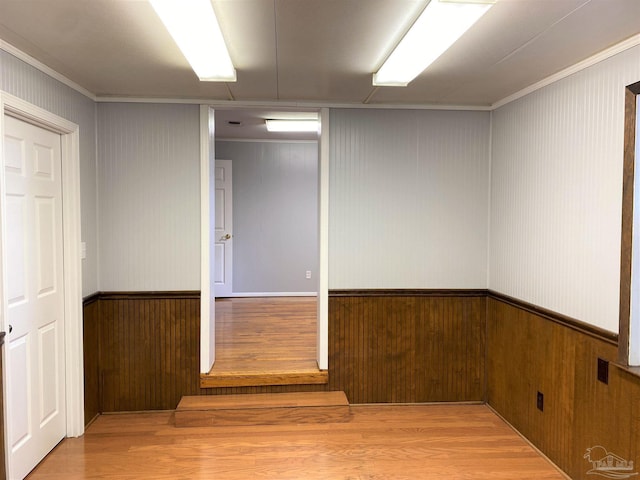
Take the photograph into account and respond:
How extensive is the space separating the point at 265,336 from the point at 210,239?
1.46 meters

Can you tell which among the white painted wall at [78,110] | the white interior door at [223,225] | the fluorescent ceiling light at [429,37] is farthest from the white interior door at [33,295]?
the white interior door at [223,225]

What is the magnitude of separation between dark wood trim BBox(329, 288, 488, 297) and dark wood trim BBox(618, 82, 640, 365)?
150cm

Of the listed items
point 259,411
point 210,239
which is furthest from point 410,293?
point 210,239

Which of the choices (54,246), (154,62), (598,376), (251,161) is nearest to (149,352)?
(54,246)

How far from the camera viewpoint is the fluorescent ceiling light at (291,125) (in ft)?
17.1

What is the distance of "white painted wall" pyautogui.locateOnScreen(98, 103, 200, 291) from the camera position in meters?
3.61

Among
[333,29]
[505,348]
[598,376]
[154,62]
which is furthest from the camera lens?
[505,348]

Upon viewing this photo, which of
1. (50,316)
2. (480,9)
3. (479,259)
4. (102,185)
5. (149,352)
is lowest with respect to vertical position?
(149,352)

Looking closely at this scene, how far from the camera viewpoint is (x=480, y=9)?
6.29 feet

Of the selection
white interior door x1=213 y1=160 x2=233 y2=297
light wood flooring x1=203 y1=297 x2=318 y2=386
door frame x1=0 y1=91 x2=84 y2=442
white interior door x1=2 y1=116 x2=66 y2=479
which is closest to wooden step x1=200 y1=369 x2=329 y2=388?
light wood flooring x1=203 y1=297 x2=318 y2=386

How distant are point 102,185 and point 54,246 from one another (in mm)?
707

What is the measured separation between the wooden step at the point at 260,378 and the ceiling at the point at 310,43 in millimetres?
2085

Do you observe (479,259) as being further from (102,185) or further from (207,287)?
(102,185)

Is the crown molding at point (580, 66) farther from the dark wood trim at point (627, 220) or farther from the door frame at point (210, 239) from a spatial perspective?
the door frame at point (210, 239)
